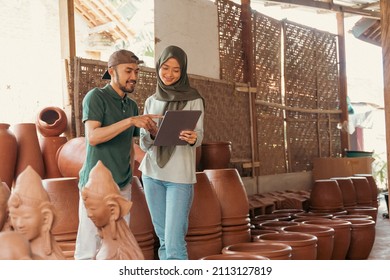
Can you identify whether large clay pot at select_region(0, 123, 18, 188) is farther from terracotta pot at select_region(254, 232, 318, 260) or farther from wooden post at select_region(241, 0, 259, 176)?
wooden post at select_region(241, 0, 259, 176)

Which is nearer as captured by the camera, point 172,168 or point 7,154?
point 172,168

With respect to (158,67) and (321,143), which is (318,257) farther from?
(321,143)

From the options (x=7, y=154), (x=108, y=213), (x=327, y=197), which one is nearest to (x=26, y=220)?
(x=108, y=213)

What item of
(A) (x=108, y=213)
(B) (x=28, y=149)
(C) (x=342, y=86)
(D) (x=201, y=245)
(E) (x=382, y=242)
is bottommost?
(E) (x=382, y=242)

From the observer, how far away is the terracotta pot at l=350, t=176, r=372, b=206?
5.66 m

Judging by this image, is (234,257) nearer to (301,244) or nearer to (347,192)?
(301,244)

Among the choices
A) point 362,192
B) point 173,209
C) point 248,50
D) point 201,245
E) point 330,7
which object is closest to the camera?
point 173,209

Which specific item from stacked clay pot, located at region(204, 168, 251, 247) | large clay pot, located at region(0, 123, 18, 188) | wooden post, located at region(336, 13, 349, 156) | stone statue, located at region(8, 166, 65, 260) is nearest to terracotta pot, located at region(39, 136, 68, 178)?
large clay pot, located at region(0, 123, 18, 188)

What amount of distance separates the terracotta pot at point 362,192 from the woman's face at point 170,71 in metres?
3.45

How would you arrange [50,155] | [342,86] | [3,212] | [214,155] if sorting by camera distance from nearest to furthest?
[3,212] → [50,155] → [214,155] → [342,86]

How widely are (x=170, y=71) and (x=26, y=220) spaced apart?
1318 mm

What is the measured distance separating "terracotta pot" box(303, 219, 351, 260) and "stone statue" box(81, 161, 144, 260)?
2.37m

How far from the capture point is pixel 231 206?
3654 millimetres

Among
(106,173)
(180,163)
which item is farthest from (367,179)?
(106,173)
